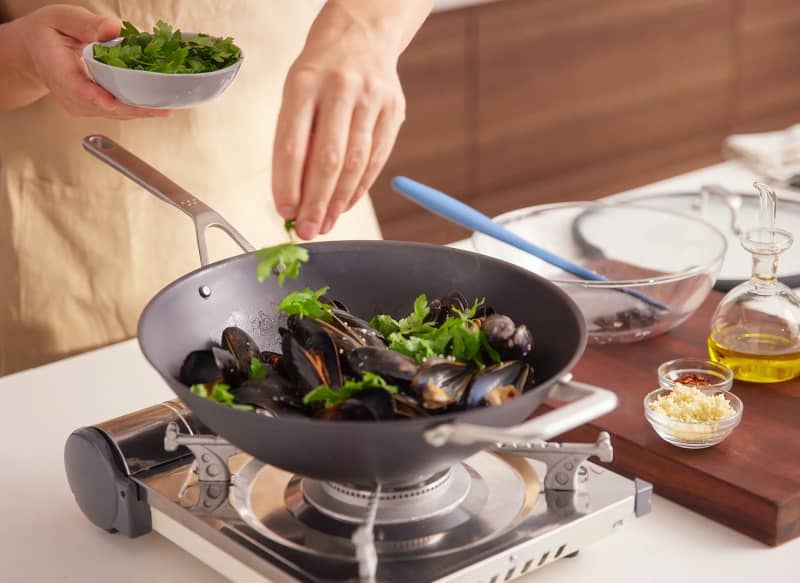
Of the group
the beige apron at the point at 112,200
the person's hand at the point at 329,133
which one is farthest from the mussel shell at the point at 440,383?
the beige apron at the point at 112,200

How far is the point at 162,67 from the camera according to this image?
1412mm

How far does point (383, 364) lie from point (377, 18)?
1.70 ft

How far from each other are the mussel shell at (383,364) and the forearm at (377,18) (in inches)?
16.2

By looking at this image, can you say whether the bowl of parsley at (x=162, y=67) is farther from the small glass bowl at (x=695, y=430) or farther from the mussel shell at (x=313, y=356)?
the small glass bowl at (x=695, y=430)

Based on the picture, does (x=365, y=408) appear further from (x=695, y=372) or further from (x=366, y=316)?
(x=695, y=372)

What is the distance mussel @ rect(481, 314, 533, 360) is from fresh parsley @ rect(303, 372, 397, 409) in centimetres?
10

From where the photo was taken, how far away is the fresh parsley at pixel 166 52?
55.8 inches

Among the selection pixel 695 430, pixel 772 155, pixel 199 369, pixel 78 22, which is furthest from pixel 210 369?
pixel 772 155

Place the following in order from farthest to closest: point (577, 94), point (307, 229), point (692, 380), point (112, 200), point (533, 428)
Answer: point (577, 94), point (112, 200), point (692, 380), point (307, 229), point (533, 428)

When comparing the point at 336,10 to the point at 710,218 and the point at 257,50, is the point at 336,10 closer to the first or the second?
the point at 257,50

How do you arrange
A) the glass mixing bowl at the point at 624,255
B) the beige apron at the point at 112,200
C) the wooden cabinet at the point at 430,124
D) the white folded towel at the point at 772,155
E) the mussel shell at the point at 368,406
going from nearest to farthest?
the mussel shell at the point at 368,406
the glass mixing bowl at the point at 624,255
the beige apron at the point at 112,200
the white folded towel at the point at 772,155
the wooden cabinet at the point at 430,124

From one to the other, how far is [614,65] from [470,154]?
620 mm

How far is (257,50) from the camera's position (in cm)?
179

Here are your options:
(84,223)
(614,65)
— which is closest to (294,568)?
(84,223)
